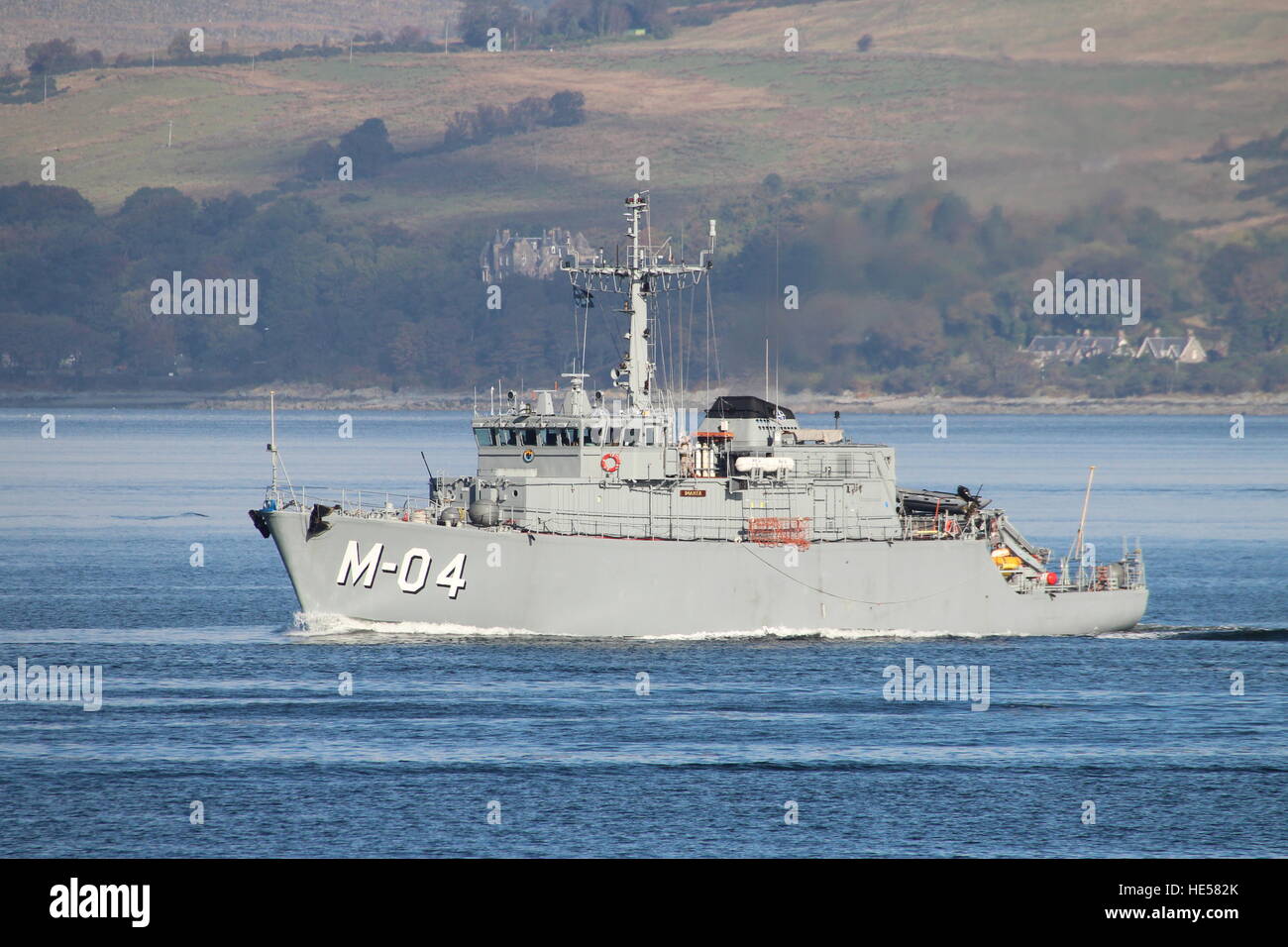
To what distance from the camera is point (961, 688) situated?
41406 millimetres

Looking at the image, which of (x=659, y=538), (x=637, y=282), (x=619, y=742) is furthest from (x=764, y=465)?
(x=619, y=742)

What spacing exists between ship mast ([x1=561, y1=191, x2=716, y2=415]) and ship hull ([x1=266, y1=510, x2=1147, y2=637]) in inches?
202

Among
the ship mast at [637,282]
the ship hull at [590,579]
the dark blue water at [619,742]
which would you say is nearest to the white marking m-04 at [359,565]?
the ship hull at [590,579]

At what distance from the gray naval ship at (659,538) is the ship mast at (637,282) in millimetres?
77

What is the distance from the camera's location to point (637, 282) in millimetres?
49156

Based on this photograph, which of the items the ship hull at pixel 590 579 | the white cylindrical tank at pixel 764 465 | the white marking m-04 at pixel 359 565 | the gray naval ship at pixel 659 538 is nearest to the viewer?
the ship hull at pixel 590 579

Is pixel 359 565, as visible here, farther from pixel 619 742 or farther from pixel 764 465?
pixel 619 742

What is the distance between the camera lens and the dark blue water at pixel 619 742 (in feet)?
97.6

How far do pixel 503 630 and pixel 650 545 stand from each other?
13.3ft

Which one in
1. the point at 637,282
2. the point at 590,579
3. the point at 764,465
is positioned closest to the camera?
the point at 590,579

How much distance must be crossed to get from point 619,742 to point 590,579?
913 cm

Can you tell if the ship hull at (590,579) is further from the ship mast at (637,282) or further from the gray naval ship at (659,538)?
the ship mast at (637,282)

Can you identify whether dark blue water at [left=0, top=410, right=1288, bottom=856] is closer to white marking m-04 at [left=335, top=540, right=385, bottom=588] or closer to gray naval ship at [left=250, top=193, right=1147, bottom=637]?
gray naval ship at [left=250, top=193, right=1147, bottom=637]
